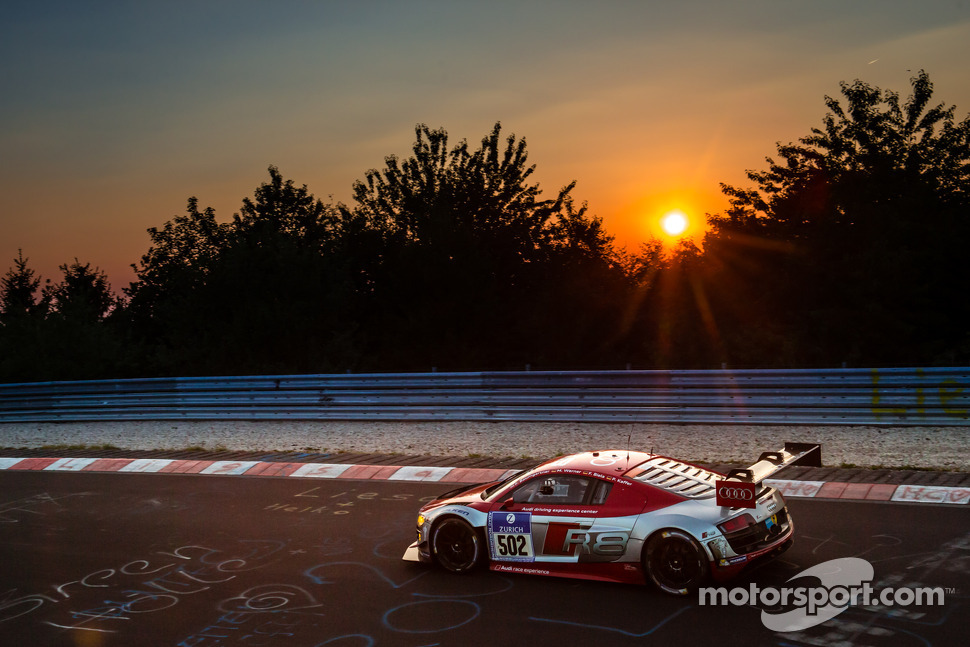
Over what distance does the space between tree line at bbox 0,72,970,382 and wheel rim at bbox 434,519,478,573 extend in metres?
15.8

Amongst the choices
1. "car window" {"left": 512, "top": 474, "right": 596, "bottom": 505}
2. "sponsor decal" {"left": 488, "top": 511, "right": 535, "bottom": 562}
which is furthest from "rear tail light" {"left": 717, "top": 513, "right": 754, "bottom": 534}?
"sponsor decal" {"left": 488, "top": 511, "right": 535, "bottom": 562}

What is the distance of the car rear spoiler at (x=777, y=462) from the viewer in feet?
24.7

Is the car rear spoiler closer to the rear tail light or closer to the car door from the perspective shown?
the rear tail light

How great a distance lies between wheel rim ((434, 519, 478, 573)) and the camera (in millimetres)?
8188

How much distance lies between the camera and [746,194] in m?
36.7

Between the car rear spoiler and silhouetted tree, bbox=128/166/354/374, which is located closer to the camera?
the car rear spoiler

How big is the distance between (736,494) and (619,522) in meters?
1.02

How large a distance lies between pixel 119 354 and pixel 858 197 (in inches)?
963

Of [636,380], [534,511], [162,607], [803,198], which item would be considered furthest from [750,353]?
[162,607]

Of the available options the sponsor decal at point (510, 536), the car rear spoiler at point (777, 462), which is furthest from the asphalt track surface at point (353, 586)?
the car rear spoiler at point (777, 462)

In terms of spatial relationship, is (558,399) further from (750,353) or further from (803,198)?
(803,198)

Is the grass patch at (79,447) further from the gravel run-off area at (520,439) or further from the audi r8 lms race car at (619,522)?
the audi r8 lms race car at (619,522)

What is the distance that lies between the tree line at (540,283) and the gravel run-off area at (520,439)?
18.4 ft

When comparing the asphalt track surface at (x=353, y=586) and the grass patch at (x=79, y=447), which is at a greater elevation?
the grass patch at (x=79, y=447)
